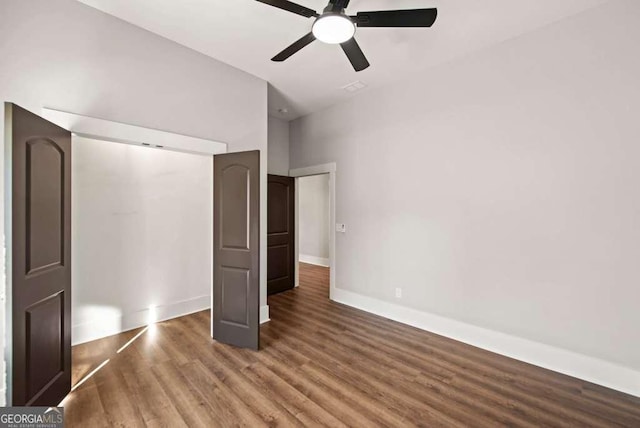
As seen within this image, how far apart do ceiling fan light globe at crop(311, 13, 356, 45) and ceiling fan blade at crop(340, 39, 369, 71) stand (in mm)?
121

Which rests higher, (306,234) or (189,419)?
(306,234)

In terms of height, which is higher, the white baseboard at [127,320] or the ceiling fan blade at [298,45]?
the ceiling fan blade at [298,45]

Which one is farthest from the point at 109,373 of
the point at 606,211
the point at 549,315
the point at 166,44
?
the point at 606,211

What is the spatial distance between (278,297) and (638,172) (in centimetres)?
457

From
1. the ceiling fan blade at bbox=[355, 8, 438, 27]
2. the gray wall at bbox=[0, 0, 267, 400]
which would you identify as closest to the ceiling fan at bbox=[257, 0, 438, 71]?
the ceiling fan blade at bbox=[355, 8, 438, 27]

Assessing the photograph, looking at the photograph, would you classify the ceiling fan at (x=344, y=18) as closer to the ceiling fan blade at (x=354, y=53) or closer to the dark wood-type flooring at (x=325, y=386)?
the ceiling fan blade at (x=354, y=53)

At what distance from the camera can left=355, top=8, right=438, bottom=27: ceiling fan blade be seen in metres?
1.76

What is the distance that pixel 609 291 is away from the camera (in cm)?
227

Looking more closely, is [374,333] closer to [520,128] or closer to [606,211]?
[606,211]

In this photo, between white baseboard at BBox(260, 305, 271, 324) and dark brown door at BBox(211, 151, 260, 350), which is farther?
white baseboard at BBox(260, 305, 271, 324)

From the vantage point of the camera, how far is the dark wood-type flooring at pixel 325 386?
6.19 feet

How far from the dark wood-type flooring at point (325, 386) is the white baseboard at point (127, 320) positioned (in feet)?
0.55

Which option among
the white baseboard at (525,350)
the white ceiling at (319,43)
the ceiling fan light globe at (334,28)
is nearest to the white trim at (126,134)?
the white ceiling at (319,43)

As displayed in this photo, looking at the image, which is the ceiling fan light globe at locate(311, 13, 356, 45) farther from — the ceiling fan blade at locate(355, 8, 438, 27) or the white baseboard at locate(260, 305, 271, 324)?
the white baseboard at locate(260, 305, 271, 324)
